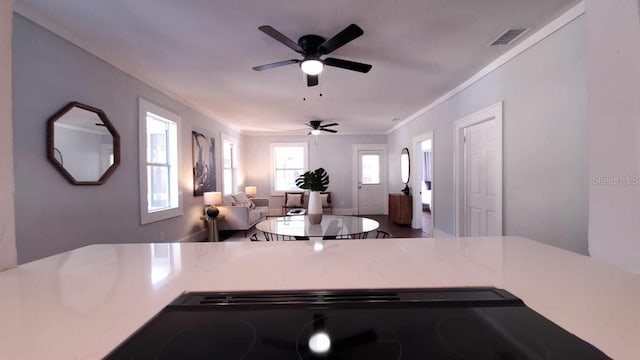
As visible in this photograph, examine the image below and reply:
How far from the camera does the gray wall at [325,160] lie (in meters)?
7.44

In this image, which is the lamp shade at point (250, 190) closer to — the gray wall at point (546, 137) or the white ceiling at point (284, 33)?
the white ceiling at point (284, 33)

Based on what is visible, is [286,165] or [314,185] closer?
[314,185]

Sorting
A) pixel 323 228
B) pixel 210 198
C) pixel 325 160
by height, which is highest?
pixel 325 160

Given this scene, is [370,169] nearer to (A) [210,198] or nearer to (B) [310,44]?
(A) [210,198]

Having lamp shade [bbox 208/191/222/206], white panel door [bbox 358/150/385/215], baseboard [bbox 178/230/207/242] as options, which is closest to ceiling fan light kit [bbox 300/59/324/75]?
lamp shade [bbox 208/191/222/206]

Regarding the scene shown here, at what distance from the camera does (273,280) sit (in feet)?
2.49

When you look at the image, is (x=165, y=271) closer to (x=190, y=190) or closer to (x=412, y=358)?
(x=412, y=358)

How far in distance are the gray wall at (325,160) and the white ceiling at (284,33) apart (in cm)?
340

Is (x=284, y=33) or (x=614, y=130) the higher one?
(x=284, y=33)

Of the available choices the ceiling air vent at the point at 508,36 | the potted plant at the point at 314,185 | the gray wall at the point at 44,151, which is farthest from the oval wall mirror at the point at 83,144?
the ceiling air vent at the point at 508,36

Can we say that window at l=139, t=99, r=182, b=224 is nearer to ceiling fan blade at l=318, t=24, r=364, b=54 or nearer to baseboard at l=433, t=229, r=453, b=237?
ceiling fan blade at l=318, t=24, r=364, b=54

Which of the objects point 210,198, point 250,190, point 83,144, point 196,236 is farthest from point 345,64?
point 250,190

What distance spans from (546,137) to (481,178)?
112 centimetres

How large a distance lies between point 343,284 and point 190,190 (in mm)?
4320
